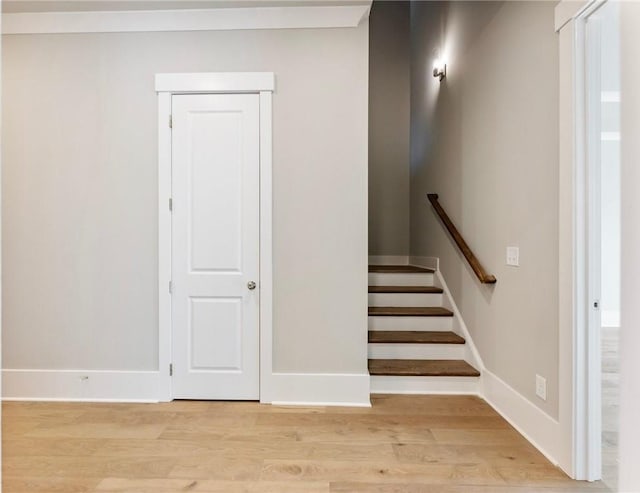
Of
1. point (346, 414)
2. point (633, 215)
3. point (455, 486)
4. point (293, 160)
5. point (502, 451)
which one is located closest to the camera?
point (633, 215)

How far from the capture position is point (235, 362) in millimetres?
2916

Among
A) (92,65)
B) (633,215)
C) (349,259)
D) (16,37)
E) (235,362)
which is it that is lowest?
(235,362)

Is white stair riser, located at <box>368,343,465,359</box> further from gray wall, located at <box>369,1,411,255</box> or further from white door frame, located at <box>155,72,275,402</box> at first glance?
gray wall, located at <box>369,1,411,255</box>

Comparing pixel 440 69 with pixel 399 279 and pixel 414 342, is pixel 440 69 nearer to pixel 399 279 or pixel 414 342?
pixel 399 279

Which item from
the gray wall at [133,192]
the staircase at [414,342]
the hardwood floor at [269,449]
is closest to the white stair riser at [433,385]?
the staircase at [414,342]

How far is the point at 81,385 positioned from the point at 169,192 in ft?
5.14

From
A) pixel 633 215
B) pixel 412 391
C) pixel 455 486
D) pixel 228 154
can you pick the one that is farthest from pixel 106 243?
pixel 633 215

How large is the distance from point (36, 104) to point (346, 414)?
3.17m

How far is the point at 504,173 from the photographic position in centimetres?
267

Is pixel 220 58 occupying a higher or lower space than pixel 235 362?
higher

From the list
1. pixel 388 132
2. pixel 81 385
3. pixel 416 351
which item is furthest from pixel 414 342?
pixel 388 132

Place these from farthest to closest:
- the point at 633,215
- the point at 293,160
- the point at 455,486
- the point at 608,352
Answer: the point at 608,352 < the point at 293,160 < the point at 455,486 < the point at 633,215

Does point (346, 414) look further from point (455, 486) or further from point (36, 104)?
point (36, 104)

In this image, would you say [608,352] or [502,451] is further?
[608,352]
